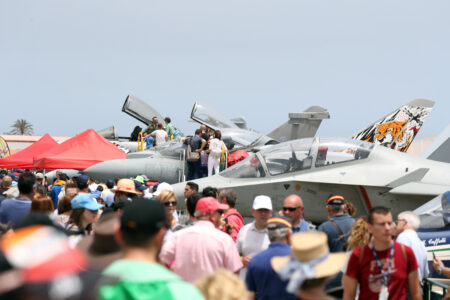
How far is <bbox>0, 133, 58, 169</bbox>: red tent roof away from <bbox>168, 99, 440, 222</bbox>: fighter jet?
35.9ft

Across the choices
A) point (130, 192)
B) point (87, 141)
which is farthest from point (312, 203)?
point (87, 141)

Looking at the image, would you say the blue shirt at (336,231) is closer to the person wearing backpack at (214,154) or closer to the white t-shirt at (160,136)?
the person wearing backpack at (214,154)

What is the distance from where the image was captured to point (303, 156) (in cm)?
981

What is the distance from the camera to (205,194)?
7.73 meters

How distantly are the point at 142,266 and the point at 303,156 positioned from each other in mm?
7757

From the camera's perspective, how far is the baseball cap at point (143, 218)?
8.11 ft

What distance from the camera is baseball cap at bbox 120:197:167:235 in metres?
2.47

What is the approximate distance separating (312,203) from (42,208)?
217 inches

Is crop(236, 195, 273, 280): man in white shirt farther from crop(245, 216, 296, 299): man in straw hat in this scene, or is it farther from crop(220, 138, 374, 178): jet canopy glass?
crop(220, 138, 374, 178): jet canopy glass

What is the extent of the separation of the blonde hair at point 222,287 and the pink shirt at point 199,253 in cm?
187

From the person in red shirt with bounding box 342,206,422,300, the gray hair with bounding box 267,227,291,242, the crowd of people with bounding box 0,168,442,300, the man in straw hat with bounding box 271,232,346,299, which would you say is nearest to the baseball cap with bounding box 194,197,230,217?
the crowd of people with bounding box 0,168,442,300

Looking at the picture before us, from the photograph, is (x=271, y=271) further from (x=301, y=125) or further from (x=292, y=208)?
(x=301, y=125)

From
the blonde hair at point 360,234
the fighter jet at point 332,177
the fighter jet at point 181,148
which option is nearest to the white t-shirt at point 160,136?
the fighter jet at point 181,148

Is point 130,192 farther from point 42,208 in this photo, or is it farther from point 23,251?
point 23,251
